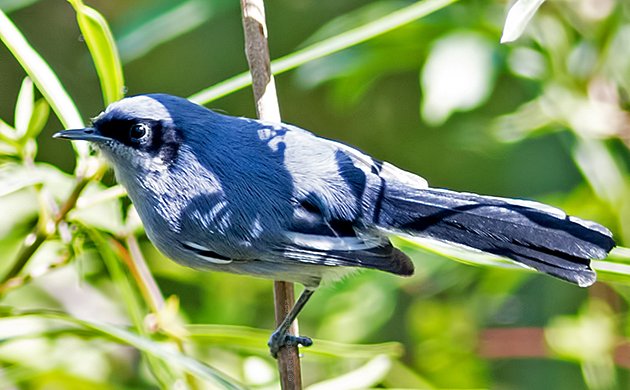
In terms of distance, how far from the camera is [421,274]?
2465mm

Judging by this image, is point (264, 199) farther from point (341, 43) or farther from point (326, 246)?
point (341, 43)

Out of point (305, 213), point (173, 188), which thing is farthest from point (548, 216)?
point (173, 188)

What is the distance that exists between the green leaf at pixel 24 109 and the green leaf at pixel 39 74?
7 centimetres

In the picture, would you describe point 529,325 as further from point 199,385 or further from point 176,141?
point 176,141

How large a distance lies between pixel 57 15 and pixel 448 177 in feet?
5.44

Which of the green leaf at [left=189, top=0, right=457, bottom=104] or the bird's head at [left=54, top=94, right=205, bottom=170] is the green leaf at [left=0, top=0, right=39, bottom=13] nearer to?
the bird's head at [left=54, top=94, right=205, bottom=170]

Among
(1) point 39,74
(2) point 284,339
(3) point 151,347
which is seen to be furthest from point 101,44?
(2) point 284,339

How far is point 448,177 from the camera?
326 centimetres

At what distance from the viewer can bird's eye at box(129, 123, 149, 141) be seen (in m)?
1.94

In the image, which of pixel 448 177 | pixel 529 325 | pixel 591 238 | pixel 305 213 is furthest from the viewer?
pixel 448 177

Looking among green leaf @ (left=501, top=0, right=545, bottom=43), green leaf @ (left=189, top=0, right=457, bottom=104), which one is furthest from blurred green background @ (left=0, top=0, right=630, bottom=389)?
green leaf @ (left=501, top=0, right=545, bottom=43)

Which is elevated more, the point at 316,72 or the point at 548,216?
the point at 316,72

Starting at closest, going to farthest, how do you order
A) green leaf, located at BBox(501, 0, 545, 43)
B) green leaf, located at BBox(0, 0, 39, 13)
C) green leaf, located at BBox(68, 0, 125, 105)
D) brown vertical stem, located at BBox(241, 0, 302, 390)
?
green leaf, located at BBox(501, 0, 545, 43), green leaf, located at BBox(68, 0, 125, 105), brown vertical stem, located at BBox(241, 0, 302, 390), green leaf, located at BBox(0, 0, 39, 13)

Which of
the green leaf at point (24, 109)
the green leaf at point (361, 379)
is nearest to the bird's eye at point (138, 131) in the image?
the green leaf at point (24, 109)
